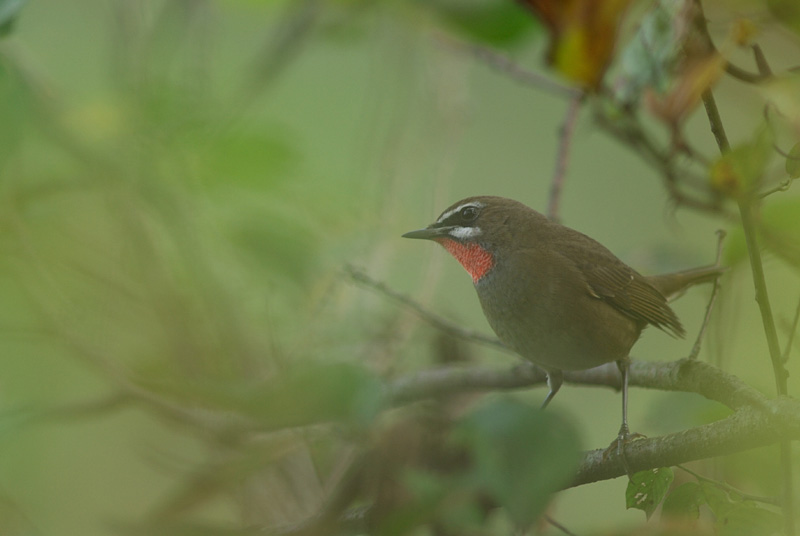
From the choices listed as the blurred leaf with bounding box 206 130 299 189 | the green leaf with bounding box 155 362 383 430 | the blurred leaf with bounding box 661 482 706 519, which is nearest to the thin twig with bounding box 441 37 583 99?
the blurred leaf with bounding box 206 130 299 189

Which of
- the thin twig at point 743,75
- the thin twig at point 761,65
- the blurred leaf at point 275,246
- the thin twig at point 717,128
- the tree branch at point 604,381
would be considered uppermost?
the thin twig at point 761,65

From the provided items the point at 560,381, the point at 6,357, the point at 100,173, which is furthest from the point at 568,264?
the point at 6,357

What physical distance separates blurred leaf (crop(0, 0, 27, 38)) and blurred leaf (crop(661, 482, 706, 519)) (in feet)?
4.73

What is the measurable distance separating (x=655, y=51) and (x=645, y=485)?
2.71 ft

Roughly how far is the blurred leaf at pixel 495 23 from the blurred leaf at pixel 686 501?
152cm

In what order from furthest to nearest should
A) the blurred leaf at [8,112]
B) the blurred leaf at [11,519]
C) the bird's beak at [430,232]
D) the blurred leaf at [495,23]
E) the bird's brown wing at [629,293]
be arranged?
the blurred leaf at [11,519] < the blurred leaf at [495,23] < the bird's beak at [430,232] < the bird's brown wing at [629,293] < the blurred leaf at [8,112]

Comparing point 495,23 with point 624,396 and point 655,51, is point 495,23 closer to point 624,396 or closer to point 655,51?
point 655,51

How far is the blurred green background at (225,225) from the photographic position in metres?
3.00

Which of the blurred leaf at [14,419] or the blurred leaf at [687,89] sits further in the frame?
the blurred leaf at [14,419]

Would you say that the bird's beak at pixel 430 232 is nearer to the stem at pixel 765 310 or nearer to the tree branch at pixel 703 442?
the tree branch at pixel 703 442

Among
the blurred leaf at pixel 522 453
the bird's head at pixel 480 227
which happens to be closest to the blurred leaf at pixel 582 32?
the bird's head at pixel 480 227

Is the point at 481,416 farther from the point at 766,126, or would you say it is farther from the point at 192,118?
the point at 192,118

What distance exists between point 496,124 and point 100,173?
1975 millimetres

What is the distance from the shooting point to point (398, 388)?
244cm
